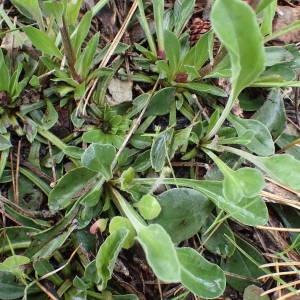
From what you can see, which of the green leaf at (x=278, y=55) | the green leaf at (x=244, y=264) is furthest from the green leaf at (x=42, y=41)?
the green leaf at (x=244, y=264)

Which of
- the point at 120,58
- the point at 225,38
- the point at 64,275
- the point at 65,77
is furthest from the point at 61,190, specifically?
the point at 225,38

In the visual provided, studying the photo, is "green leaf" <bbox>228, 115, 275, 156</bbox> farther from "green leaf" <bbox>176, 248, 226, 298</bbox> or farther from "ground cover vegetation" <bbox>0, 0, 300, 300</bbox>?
"green leaf" <bbox>176, 248, 226, 298</bbox>

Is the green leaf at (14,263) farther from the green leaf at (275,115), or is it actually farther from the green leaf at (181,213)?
the green leaf at (275,115)

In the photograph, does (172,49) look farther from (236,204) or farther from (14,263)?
(14,263)

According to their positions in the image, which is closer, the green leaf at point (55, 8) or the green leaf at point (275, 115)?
the green leaf at point (55, 8)

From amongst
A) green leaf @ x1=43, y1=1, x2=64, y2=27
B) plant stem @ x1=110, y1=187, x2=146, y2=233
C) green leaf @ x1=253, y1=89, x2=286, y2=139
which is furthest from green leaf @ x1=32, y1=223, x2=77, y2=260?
green leaf @ x1=253, y1=89, x2=286, y2=139

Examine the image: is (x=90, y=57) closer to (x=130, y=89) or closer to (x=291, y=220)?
(x=130, y=89)
